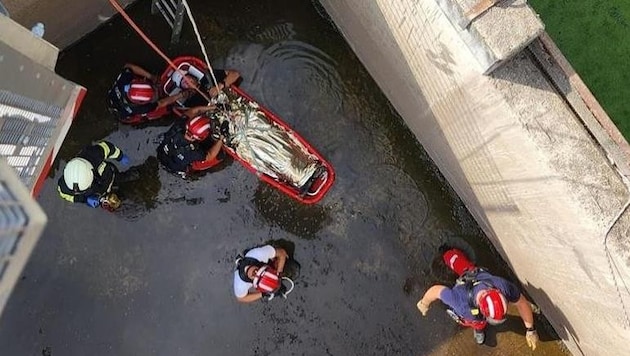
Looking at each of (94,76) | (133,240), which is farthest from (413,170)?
(94,76)

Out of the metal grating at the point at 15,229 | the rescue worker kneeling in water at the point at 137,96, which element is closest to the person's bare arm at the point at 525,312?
the rescue worker kneeling in water at the point at 137,96

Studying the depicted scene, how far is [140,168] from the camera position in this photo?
7012 mm

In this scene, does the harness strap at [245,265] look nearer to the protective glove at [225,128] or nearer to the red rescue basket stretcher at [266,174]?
the red rescue basket stretcher at [266,174]

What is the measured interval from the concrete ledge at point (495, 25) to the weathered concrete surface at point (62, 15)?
136 inches

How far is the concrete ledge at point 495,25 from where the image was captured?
4742 millimetres

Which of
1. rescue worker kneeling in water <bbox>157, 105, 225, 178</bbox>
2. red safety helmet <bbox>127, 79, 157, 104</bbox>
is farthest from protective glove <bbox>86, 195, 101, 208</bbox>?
red safety helmet <bbox>127, 79, 157, 104</bbox>

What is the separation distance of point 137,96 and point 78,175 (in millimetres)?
942

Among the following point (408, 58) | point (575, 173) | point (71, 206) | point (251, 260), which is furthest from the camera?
point (71, 206)

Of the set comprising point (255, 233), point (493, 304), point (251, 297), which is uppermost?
point (255, 233)

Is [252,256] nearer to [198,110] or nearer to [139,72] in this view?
[198,110]

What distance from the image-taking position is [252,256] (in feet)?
21.5

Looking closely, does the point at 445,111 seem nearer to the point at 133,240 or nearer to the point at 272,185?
the point at 272,185

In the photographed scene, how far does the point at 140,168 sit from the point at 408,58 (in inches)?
119

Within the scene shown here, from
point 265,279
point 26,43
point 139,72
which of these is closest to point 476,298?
point 265,279
